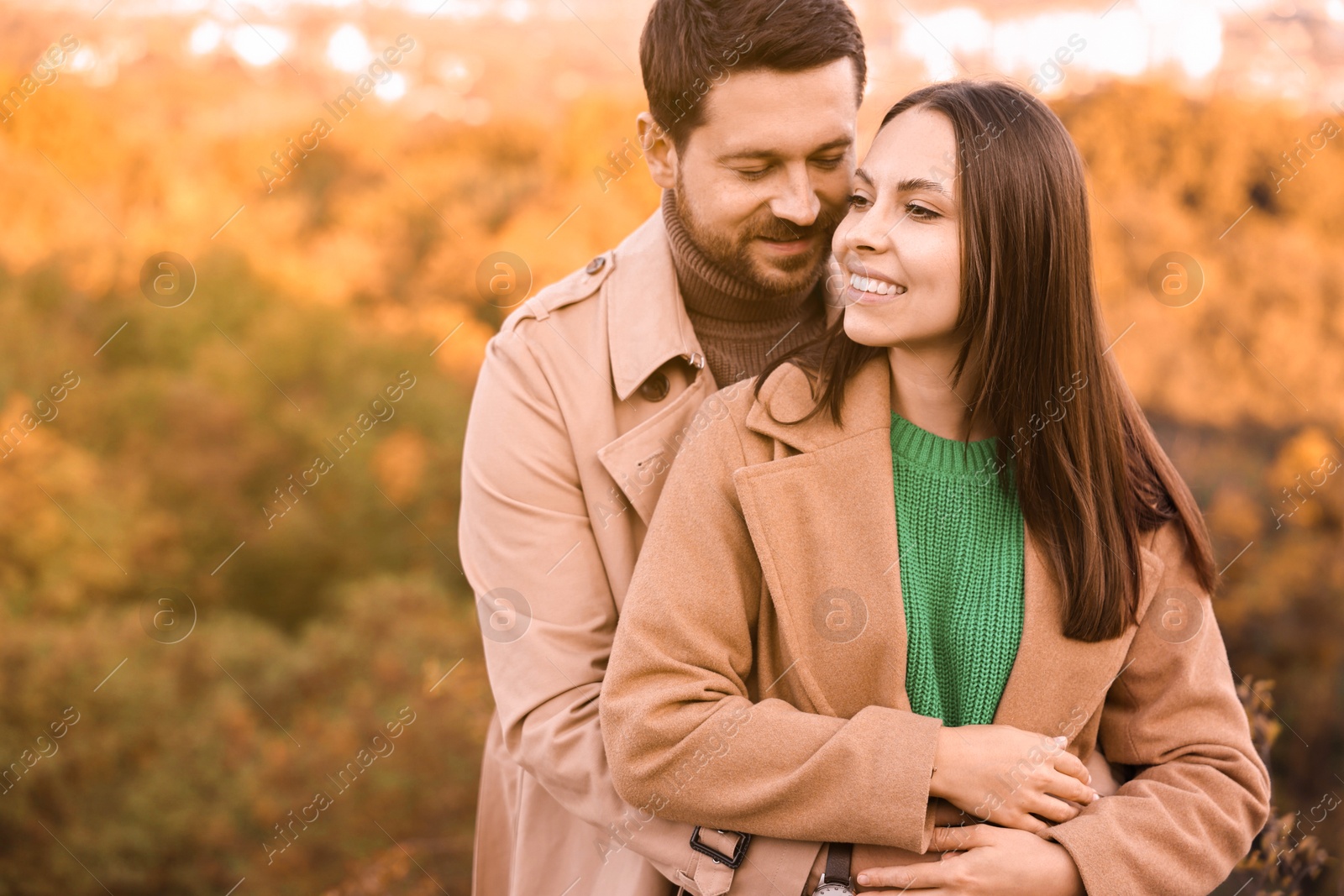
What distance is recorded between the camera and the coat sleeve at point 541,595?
179 centimetres

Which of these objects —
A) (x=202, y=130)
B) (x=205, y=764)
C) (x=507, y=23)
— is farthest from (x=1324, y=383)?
(x=202, y=130)

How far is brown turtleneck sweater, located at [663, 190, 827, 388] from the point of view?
2.18 metres

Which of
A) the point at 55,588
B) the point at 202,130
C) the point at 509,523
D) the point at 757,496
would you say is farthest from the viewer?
the point at 202,130

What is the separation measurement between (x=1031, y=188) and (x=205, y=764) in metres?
5.57

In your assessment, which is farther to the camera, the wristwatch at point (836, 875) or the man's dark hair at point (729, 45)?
the man's dark hair at point (729, 45)

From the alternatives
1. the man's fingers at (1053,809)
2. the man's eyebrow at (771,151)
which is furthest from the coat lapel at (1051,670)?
the man's eyebrow at (771,151)

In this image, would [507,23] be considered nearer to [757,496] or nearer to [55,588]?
[55,588]

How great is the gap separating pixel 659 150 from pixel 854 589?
3.67ft

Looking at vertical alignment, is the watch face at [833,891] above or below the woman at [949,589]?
below

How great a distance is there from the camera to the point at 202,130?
299 inches

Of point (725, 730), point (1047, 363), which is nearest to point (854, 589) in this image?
point (725, 730)

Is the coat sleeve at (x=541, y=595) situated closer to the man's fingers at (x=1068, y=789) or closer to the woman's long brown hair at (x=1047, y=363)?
the woman's long brown hair at (x=1047, y=363)

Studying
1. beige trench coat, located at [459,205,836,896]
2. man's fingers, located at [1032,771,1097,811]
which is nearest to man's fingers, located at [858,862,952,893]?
man's fingers, located at [1032,771,1097,811]

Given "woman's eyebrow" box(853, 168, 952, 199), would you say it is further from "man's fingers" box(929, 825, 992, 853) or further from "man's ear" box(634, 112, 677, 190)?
"man's fingers" box(929, 825, 992, 853)
